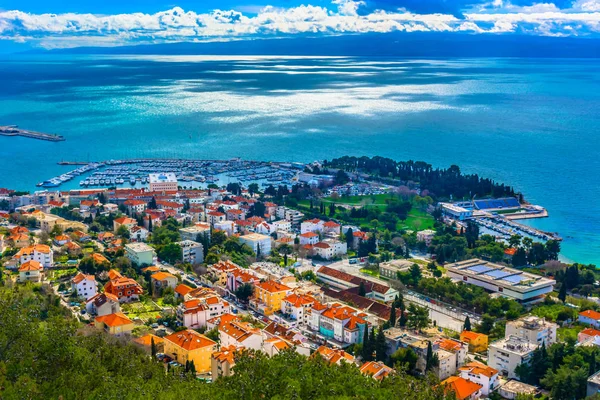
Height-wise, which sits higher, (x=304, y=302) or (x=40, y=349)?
(x=40, y=349)

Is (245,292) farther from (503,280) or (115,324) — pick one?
(503,280)

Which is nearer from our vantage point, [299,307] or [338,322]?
[338,322]

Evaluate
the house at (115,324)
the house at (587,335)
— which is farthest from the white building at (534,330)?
the house at (115,324)

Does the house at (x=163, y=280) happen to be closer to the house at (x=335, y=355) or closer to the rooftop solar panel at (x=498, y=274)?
the house at (x=335, y=355)

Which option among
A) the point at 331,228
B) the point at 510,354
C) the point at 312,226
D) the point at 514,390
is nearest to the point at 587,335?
the point at 510,354

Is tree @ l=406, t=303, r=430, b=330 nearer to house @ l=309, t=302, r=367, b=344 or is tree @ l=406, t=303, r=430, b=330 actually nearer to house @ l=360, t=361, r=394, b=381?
house @ l=309, t=302, r=367, b=344

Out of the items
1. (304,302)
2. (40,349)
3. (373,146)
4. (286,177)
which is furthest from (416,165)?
(40,349)

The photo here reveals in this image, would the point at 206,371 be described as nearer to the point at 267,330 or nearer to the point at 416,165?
the point at 267,330
